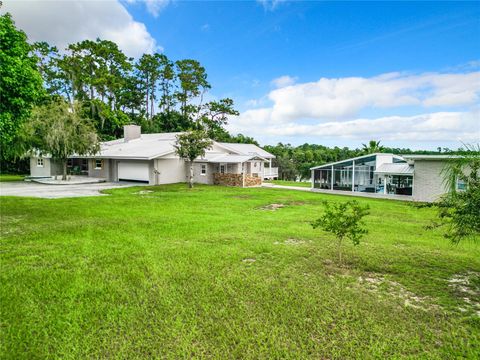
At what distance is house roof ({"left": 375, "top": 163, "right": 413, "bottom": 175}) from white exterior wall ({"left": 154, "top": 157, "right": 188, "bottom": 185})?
16.5 metres

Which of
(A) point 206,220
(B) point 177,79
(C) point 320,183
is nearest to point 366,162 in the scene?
(C) point 320,183

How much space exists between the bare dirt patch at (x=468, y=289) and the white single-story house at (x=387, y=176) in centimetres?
1338

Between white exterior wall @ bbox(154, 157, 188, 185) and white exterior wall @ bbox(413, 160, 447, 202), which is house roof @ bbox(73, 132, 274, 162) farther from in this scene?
white exterior wall @ bbox(413, 160, 447, 202)

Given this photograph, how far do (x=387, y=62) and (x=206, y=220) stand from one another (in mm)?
18025

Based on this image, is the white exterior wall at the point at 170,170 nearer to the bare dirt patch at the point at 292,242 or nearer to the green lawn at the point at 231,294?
the green lawn at the point at 231,294

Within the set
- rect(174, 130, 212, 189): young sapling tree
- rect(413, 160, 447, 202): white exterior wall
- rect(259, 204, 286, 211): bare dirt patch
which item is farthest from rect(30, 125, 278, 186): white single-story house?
rect(413, 160, 447, 202): white exterior wall

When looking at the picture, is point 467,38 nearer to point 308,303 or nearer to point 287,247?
point 287,247

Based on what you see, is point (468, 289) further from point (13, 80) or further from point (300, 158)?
point (300, 158)

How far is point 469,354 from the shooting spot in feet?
11.7

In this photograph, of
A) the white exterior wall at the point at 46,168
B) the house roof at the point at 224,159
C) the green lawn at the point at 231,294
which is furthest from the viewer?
the white exterior wall at the point at 46,168

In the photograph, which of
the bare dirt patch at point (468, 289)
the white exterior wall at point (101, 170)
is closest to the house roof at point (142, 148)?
the white exterior wall at point (101, 170)

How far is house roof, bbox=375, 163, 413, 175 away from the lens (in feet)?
63.8

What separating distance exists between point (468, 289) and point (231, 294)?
14.3ft

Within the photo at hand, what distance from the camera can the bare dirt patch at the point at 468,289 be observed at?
4637 mm
